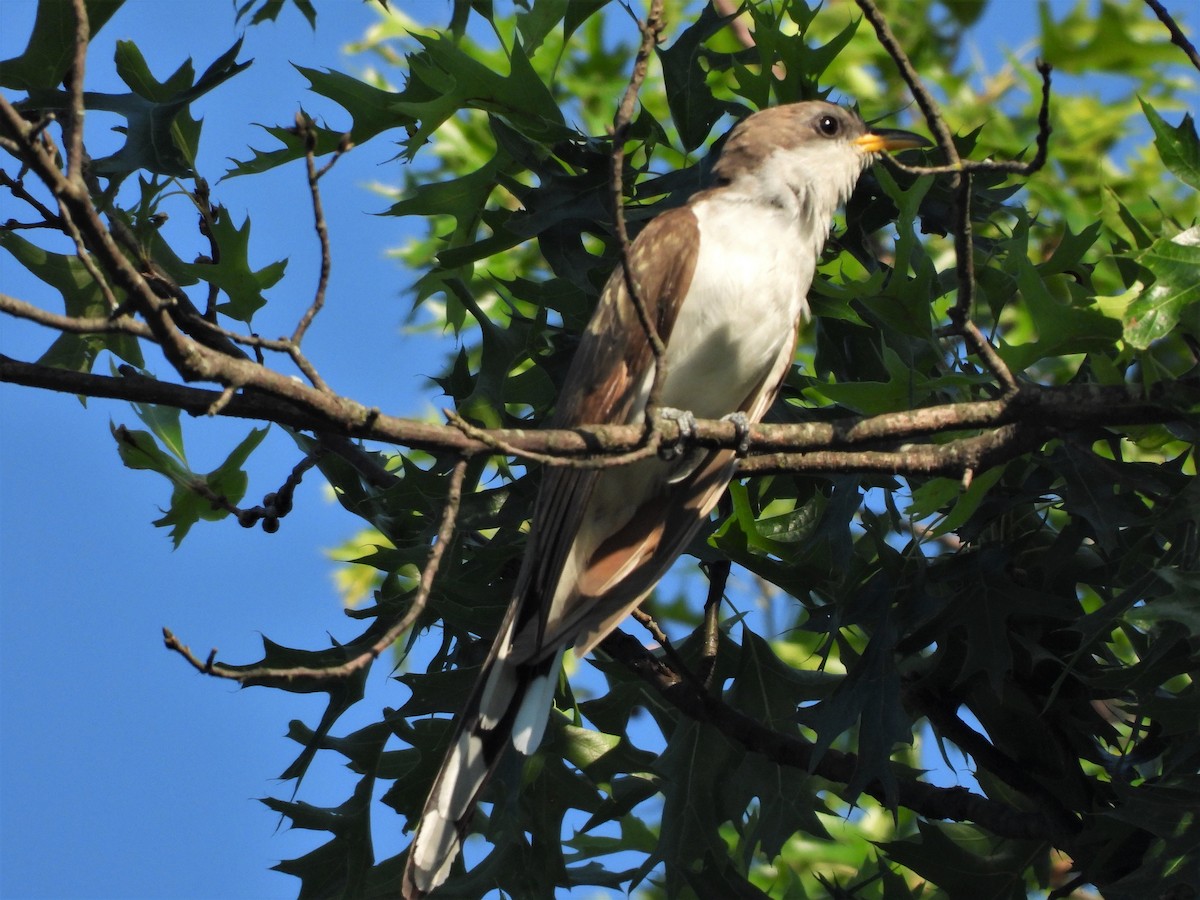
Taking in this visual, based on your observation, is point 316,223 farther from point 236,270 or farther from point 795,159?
point 795,159

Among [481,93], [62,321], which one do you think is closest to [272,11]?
[481,93]

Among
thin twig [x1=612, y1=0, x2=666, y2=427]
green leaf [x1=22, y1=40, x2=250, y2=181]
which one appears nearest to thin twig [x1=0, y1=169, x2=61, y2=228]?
green leaf [x1=22, y1=40, x2=250, y2=181]

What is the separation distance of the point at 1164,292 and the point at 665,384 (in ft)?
4.79

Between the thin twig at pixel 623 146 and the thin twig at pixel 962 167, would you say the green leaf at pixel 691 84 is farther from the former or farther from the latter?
the thin twig at pixel 623 146

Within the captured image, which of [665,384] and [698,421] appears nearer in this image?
[698,421]

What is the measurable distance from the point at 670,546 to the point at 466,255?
1.16 metres

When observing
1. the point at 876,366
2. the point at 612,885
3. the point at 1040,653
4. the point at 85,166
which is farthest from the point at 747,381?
the point at 85,166

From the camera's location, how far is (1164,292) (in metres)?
3.17

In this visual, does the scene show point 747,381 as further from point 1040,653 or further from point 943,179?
point 1040,653

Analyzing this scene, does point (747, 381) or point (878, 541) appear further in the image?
point (747, 381)

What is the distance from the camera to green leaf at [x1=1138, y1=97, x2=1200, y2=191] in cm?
322

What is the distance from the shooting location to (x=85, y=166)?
3.57 meters

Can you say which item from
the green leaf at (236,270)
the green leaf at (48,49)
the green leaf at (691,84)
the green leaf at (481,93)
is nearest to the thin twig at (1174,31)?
the green leaf at (691,84)

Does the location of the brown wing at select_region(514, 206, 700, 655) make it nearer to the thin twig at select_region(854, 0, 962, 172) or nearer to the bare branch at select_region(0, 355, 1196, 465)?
the bare branch at select_region(0, 355, 1196, 465)
